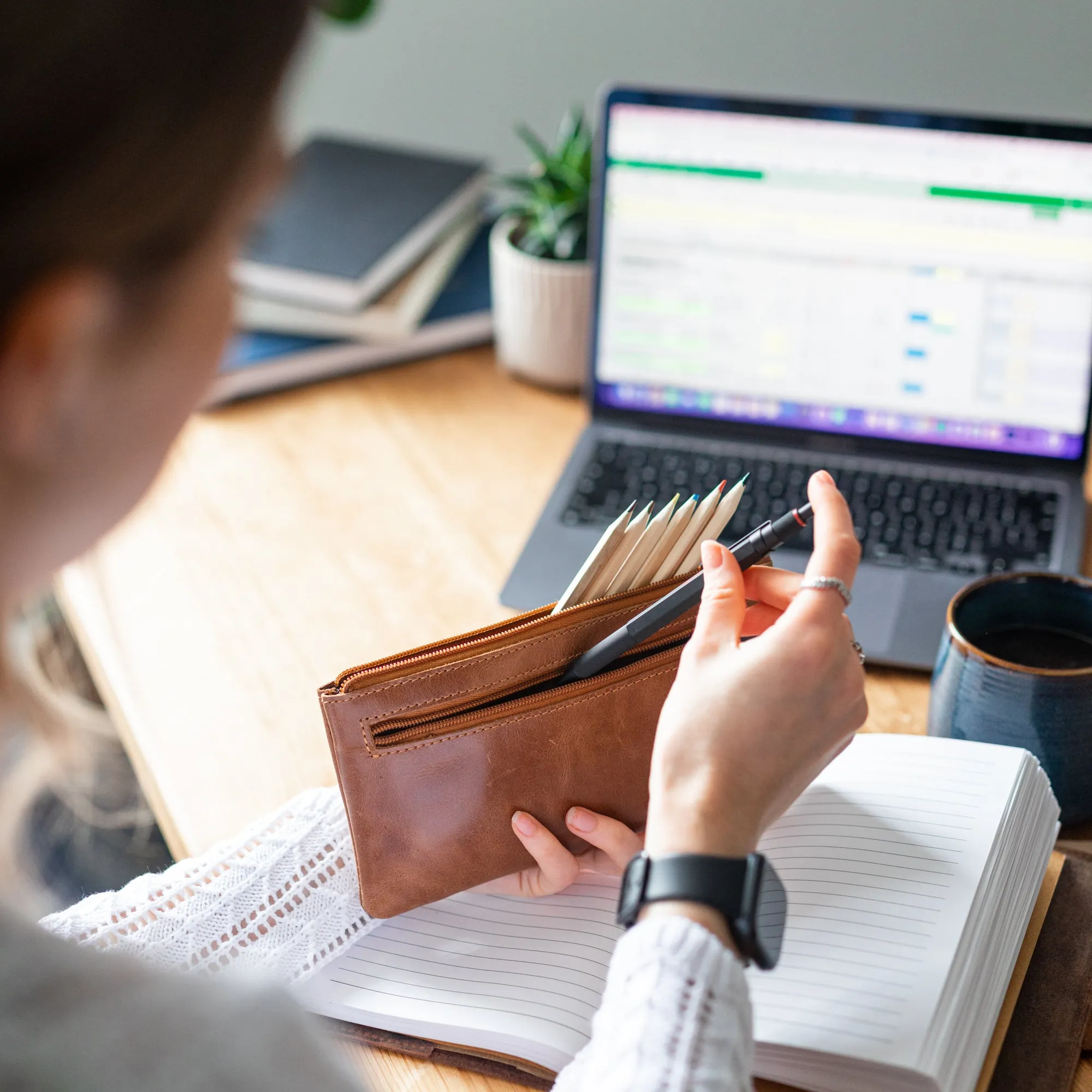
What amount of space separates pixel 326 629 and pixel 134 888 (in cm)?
28

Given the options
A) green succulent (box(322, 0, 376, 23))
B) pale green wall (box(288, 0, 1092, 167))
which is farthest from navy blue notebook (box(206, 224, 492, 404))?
green succulent (box(322, 0, 376, 23))

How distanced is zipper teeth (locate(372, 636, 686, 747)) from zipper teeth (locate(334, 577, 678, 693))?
0.03 meters

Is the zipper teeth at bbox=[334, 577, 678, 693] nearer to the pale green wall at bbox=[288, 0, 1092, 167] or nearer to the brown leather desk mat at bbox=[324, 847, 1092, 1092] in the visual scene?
the brown leather desk mat at bbox=[324, 847, 1092, 1092]

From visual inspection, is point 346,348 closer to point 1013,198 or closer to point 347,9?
point 1013,198

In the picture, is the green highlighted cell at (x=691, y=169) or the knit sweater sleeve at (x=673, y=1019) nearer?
the knit sweater sleeve at (x=673, y=1019)

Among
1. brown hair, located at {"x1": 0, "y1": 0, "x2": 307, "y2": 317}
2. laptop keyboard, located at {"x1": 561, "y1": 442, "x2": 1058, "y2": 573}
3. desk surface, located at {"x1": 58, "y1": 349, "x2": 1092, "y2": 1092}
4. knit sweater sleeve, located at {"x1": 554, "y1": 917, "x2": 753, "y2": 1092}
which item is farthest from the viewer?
laptop keyboard, located at {"x1": 561, "y1": 442, "x2": 1058, "y2": 573}

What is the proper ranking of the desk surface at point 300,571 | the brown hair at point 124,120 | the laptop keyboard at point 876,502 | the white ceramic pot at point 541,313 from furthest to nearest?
the white ceramic pot at point 541,313, the laptop keyboard at point 876,502, the desk surface at point 300,571, the brown hair at point 124,120

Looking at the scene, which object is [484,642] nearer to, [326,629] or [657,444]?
[326,629]

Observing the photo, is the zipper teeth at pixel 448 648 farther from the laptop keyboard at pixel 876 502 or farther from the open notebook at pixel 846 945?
the laptop keyboard at pixel 876 502

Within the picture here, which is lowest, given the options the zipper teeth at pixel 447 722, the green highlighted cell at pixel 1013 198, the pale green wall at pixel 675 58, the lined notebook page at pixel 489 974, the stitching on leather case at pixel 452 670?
the lined notebook page at pixel 489 974

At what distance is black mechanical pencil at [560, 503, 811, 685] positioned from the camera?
607mm

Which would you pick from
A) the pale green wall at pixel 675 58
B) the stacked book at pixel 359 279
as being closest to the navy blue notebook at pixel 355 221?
the stacked book at pixel 359 279

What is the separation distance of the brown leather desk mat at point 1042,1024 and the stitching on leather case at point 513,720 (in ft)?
0.47

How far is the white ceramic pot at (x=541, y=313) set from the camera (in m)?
1.13
